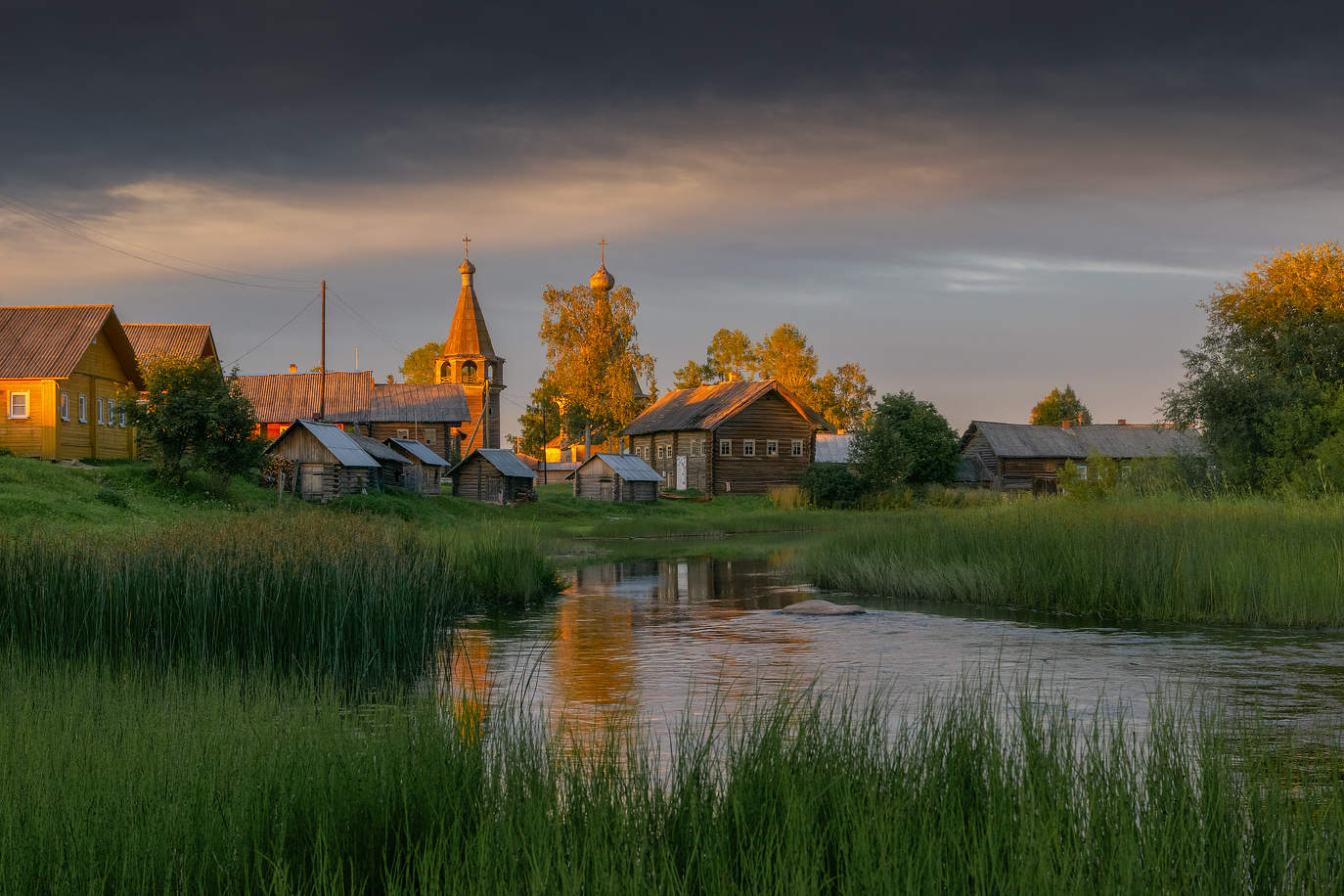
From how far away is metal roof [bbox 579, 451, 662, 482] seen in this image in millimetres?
53312

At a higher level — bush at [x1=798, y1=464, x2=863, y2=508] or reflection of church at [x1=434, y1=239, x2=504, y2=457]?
reflection of church at [x1=434, y1=239, x2=504, y2=457]

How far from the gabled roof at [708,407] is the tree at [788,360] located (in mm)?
8244

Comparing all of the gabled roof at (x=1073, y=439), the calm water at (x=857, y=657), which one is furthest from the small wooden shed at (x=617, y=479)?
the calm water at (x=857, y=657)

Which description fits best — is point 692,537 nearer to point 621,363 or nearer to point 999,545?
point 999,545

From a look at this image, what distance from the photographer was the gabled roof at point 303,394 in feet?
237

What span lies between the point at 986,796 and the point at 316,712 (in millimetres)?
4358

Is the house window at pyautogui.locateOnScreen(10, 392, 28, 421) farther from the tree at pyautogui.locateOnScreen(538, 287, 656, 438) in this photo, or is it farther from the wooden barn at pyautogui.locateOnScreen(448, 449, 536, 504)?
the tree at pyautogui.locateOnScreen(538, 287, 656, 438)

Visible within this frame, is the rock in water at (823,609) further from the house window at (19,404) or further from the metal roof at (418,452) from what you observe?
the metal roof at (418,452)

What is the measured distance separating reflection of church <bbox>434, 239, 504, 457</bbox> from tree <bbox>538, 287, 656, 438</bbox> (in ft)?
56.6

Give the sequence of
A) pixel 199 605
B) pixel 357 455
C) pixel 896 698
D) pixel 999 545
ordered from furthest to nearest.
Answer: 1. pixel 357 455
2. pixel 999 545
3. pixel 199 605
4. pixel 896 698

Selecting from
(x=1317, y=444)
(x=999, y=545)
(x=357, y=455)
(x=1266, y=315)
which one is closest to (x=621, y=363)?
(x=357, y=455)

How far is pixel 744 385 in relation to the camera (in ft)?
196

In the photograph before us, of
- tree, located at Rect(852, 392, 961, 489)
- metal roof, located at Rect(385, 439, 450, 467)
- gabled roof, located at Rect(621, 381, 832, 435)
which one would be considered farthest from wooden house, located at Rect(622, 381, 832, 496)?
metal roof, located at Rect(385, 439, 450, 467)

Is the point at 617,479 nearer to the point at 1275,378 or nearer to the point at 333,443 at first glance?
the point at 333,443
